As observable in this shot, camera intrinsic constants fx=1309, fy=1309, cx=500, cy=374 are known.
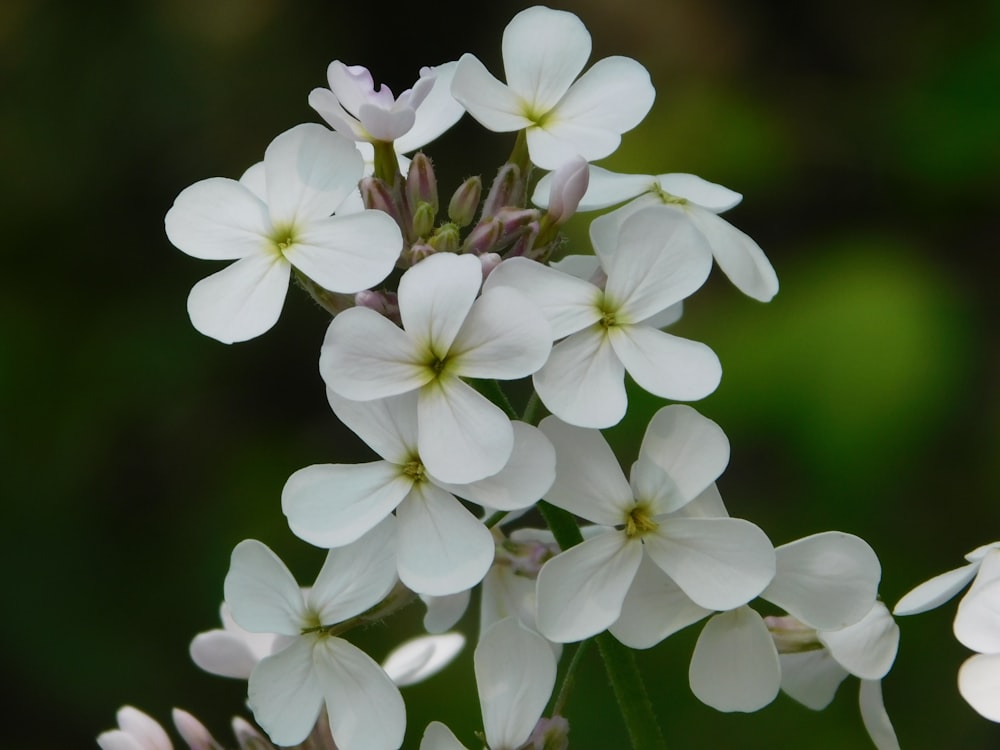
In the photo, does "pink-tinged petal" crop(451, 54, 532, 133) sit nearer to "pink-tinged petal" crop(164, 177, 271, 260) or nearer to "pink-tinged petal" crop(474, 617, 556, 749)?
"pink-tinged petal" crop(164, 177, 271, 260)

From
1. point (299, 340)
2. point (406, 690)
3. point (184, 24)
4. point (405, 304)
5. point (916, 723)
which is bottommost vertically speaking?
point (916, 723)

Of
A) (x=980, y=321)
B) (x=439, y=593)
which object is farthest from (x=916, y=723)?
(x=439, y=593)

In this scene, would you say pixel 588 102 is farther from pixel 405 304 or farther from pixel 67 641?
pixel 67 641

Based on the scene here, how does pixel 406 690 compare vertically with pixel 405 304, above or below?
below

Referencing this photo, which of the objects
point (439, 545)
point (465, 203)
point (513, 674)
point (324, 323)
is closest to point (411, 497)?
point (439, 545)

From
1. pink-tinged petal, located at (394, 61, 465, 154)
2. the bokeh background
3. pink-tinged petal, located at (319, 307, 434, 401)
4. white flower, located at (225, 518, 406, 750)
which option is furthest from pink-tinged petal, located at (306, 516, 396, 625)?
the bokeh background

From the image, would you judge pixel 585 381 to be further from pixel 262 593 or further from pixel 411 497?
pixel 262 593

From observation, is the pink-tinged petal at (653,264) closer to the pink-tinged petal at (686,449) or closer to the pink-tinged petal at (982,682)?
the pink-tinged petal at (686,449)
